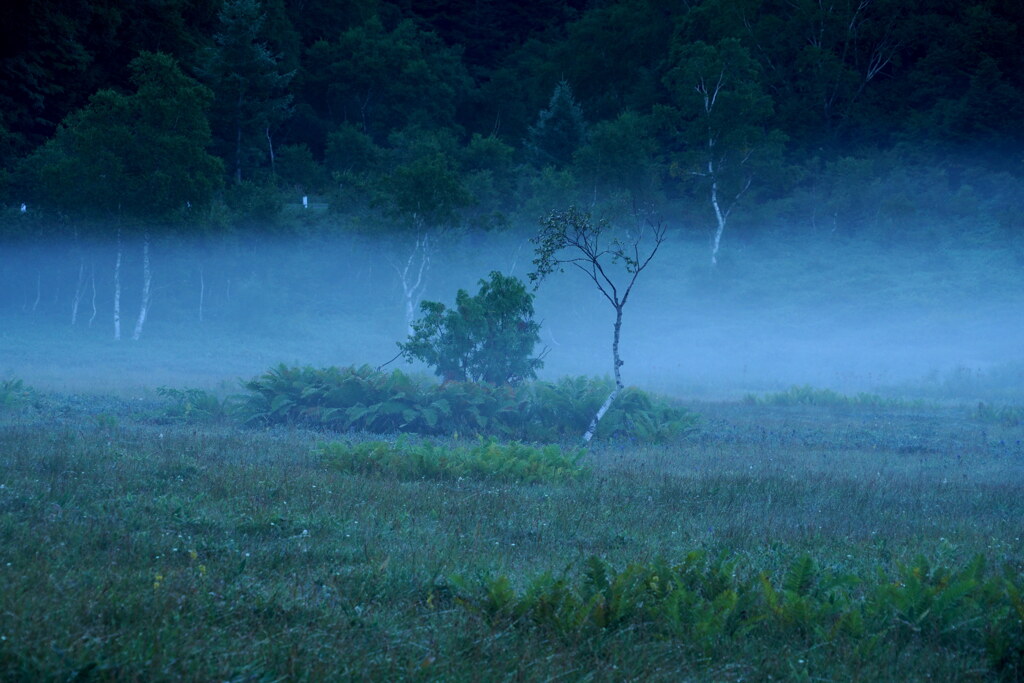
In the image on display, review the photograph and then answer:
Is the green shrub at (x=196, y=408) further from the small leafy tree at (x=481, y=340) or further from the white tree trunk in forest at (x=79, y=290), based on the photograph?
the white tree trunk in forest at (x=79, y=290)

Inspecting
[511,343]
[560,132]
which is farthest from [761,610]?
[560,132]

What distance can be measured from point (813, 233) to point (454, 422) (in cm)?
4752

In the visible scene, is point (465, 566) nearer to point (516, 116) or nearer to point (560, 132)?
point (560, 132)

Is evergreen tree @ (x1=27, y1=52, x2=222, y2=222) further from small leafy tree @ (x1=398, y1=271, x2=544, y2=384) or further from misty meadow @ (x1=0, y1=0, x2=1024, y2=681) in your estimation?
small leafy tree @ (x1=398, y1=271, x2=544, y2=384)

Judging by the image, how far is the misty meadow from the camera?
5383 mm

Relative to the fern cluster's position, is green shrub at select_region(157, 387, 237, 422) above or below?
below

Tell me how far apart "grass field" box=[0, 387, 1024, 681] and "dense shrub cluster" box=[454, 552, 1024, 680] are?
0.06ft

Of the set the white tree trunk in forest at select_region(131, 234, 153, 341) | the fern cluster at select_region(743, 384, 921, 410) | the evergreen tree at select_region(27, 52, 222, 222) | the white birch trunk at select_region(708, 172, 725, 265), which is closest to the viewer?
the fern cluster at select_region(743, 384, 921, 410)

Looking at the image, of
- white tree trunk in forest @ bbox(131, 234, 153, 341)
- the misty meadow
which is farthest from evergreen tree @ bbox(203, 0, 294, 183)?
white tree trunk in forest @ bbox(131, 234, 153, 341)

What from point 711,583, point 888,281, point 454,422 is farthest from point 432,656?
point 888,281

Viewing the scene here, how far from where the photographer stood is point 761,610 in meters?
5.69

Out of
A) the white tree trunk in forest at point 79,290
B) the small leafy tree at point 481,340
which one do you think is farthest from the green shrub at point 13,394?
the white tree trunk in forest at point 79,290

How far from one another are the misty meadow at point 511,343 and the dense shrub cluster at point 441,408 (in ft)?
0.32

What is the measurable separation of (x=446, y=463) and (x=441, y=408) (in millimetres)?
5223
